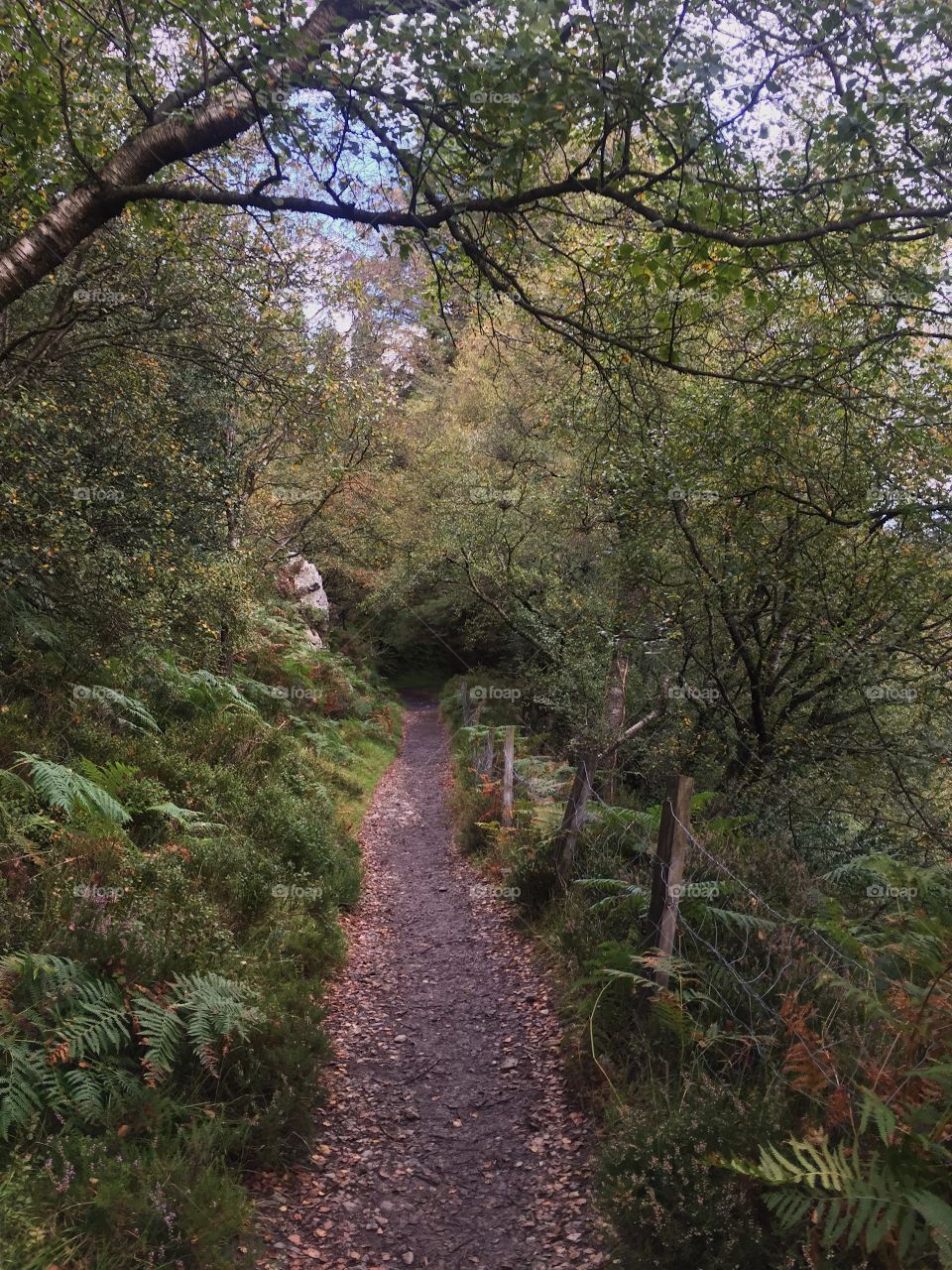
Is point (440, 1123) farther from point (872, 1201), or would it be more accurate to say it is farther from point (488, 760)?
point (488, 760)

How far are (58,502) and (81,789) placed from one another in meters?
2.67

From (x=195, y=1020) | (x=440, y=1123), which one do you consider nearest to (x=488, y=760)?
(x=440, y=1123)

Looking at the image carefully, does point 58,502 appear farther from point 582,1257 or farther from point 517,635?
point 517,635

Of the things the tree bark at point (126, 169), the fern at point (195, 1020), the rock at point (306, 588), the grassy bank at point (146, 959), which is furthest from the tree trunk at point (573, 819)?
the rock at point (306, 588)

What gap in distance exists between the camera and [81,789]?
6.34m

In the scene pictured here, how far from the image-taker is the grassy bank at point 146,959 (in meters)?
3.66

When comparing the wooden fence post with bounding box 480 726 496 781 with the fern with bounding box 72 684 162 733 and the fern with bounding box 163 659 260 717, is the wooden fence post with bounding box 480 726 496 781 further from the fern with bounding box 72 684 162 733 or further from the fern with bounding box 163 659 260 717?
the fern with bounding box 72 684 162 733

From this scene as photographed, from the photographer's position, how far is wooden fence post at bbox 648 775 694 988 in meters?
5.14

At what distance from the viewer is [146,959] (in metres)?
5.06

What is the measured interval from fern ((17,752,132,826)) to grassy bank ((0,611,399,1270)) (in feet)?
0.07

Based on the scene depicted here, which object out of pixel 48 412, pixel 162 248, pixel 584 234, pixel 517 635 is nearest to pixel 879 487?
pixel 584 234

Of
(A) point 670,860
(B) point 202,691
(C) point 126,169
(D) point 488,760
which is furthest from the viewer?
(D) point 488,760

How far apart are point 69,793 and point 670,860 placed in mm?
4761

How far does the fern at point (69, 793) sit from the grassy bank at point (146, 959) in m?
0.02
